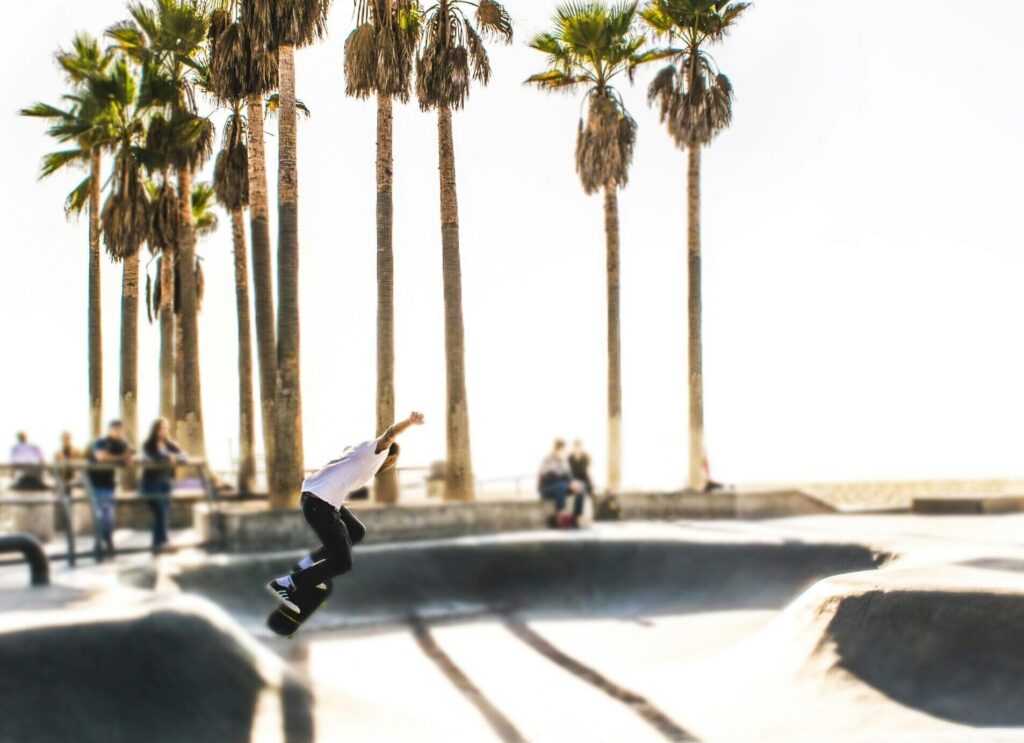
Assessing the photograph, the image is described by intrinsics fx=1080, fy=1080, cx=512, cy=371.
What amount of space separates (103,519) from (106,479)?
0.54m

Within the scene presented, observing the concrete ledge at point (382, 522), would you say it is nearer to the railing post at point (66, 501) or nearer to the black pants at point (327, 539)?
the railing post at point (66, 501)

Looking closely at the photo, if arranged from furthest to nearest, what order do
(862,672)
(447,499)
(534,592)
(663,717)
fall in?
(447,499), (534,592), (663,717), (862,672)

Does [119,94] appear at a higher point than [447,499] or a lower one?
higher

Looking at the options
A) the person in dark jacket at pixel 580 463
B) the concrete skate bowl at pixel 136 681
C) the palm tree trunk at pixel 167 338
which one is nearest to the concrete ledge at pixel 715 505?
the person in dark jacket at pixel 580 463

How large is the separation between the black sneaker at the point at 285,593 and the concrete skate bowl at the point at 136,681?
5.38ft

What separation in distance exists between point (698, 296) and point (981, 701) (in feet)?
58.2

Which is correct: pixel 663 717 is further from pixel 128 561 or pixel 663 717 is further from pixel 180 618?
pixel 128 561

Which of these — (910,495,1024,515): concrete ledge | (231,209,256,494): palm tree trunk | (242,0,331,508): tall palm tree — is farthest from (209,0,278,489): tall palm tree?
(910,495,1024,515): concrete ledge

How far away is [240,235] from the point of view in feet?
87.0

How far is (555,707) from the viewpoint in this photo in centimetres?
1098

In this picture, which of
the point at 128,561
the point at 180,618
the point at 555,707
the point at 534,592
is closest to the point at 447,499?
the point at 534,592

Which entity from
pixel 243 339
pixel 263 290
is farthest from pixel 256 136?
pixel 243 339

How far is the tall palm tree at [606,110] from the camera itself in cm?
2509

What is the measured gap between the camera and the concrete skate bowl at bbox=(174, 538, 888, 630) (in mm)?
15188
